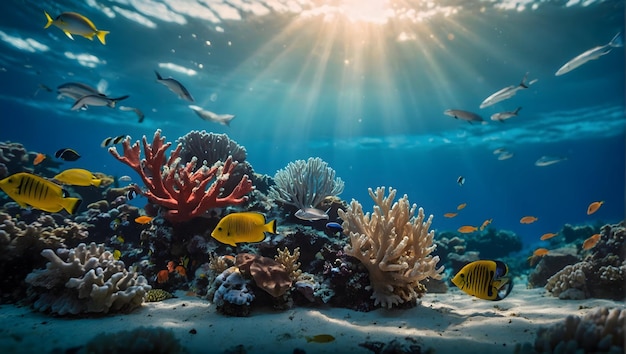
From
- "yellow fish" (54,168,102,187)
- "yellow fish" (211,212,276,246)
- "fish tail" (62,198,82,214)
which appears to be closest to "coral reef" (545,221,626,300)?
"yellow fish" (211,212,276,246)

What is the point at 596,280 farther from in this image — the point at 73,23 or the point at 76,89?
the point at 76,89

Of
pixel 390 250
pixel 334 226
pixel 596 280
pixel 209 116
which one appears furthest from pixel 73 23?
pixel 596 280

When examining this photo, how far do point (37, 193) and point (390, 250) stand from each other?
14.0 feet

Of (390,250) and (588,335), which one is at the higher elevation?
(390,250)

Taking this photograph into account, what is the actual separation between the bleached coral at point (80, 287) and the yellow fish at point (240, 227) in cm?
169

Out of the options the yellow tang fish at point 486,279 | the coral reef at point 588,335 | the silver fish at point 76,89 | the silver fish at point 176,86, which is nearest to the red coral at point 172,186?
the silver fish at point 176,86

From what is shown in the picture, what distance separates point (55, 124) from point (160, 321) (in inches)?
1875

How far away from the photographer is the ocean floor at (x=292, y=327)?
2.95 metres

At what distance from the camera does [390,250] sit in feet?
14.2

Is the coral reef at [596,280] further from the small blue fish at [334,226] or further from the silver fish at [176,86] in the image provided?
the silver fish at [176,86]

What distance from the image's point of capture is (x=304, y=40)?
656 inches

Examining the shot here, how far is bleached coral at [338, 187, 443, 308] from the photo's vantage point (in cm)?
434

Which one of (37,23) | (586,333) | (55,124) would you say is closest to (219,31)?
(37,23)

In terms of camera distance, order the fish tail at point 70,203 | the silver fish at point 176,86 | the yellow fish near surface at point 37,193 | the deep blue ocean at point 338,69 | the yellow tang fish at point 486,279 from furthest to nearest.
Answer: the deep blue ocean at point 338,69 < the silver fish at point 176,86 < the fish tail at point 70,203 < the yellow fish near surface at point 37,193 < the yellow tang fish at point 486,279
